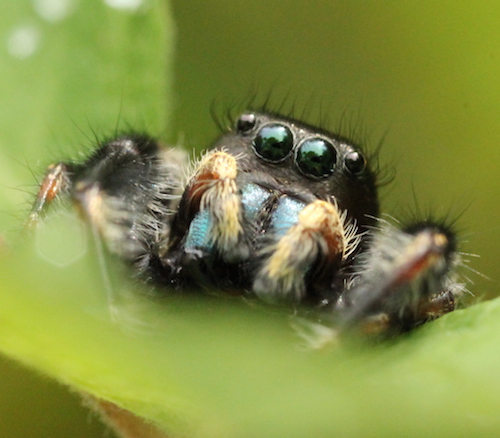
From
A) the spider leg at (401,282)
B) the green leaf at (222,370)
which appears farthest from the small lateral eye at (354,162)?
the green leaf at (222,370)

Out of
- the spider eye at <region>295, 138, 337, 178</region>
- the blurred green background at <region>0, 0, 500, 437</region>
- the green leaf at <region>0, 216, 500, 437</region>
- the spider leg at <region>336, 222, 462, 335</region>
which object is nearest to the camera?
the green leaf at <region>0, 216, 500, 437</region>

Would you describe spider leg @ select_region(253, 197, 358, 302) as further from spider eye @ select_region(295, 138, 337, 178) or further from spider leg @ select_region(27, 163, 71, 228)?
spider leg @ select_region(27, 163, 71, 228)

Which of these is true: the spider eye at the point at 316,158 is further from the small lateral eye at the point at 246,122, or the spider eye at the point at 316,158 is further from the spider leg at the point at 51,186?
the spider leg at the point at 51,186

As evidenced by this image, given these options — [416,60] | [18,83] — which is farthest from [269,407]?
[416,60]

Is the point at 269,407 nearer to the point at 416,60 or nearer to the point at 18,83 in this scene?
the point at 18,83

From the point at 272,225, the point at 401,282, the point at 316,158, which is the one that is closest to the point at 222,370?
the point at 401,282

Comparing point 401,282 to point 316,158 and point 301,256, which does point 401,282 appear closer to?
point 301,256

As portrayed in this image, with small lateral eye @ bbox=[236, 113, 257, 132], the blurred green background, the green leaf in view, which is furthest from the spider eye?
the green leaf
